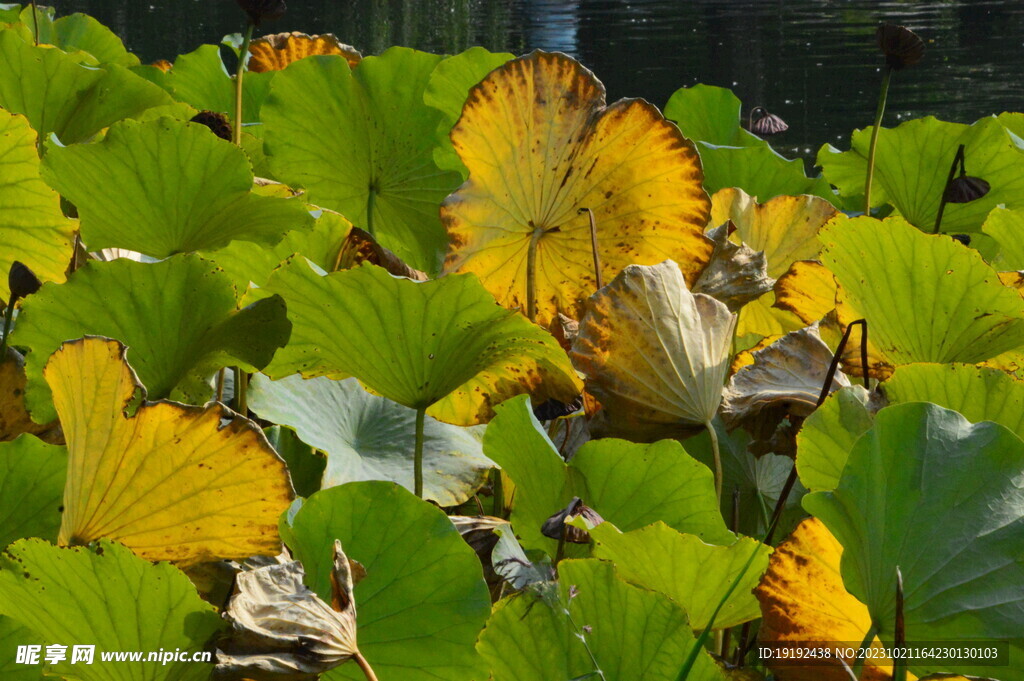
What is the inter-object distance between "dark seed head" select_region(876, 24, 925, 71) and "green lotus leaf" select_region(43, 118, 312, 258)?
0.35m

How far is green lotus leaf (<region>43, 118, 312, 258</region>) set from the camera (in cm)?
53

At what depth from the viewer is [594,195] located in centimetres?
57

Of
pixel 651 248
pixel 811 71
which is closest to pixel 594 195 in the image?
Answer: pixel 651 248

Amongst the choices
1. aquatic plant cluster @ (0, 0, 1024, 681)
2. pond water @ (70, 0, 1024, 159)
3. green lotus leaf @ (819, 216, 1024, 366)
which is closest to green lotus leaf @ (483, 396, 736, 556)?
aquatic plant cluster @ (0, 0, 1024, 681)

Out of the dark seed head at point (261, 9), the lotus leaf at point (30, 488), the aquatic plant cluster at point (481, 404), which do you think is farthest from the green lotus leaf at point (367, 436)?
the dark seed head at point (261, 9)

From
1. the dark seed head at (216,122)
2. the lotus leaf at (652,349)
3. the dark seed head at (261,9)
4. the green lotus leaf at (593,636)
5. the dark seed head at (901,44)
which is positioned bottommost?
the green lotus leaf at (593,636)

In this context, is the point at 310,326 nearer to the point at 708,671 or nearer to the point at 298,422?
the point at 298,422

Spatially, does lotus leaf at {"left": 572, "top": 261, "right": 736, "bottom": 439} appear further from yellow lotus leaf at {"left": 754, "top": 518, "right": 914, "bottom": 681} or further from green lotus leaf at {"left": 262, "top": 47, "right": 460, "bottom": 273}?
green lotus leaf at {"left": 262, "top": 47, "right": 460, "bottom": 273}

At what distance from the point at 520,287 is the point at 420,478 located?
18 centimetres

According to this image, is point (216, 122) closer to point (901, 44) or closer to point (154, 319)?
point (154, 319)

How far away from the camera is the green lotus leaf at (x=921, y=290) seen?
1.50ft

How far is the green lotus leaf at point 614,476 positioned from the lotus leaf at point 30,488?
0.51 ft

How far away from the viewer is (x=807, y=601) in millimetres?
371

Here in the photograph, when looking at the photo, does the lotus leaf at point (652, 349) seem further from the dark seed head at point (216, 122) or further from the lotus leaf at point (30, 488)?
the dark seed head at point (216, 122)
